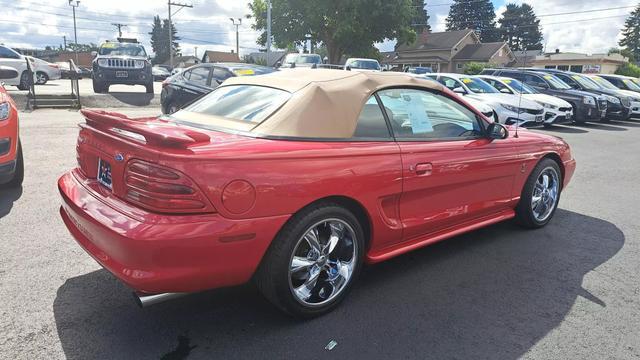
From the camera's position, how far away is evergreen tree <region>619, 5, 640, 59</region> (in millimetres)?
91250

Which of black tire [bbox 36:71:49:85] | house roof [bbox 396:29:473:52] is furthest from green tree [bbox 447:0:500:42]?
black tire [bbox 36:71:49:85]

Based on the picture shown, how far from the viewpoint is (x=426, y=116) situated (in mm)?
3551

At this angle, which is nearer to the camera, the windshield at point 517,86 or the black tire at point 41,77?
the windshield at point 517,86

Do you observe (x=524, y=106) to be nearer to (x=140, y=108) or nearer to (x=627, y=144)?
(x=627, y=144)

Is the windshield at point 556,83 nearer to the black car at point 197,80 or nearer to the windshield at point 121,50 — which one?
the black car at point 197,80

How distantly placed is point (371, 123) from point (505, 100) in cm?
1062

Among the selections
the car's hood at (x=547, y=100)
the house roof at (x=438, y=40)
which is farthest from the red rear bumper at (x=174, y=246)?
the house roof at (x=438, y=40)

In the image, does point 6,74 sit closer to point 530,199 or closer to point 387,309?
point 387,309

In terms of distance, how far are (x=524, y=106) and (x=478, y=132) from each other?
1005 cm

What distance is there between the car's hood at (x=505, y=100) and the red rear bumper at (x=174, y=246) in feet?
37.1

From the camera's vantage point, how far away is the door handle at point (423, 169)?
3.17m

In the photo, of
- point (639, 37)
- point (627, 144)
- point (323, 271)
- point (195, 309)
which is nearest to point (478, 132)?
point (323, 271)

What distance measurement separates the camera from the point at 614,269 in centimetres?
370

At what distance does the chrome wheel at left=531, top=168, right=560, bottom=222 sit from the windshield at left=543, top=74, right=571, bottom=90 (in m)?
12.7
